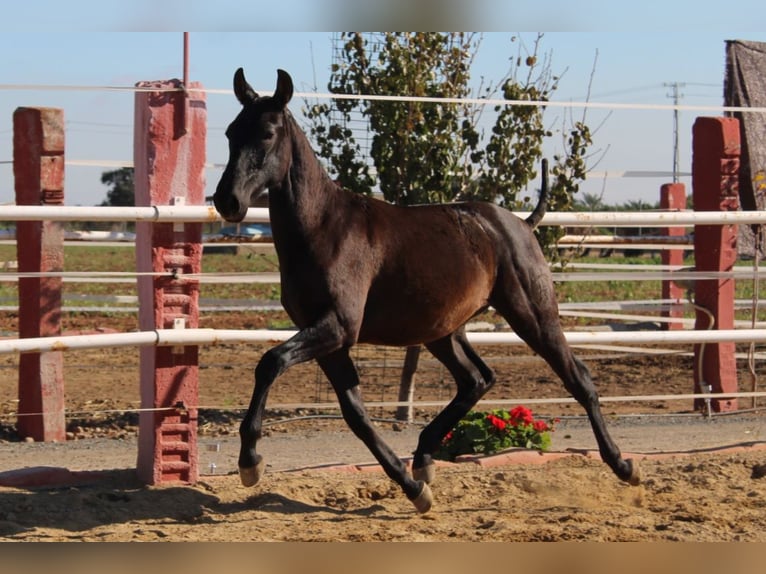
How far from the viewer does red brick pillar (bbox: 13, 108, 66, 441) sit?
23.0 feet

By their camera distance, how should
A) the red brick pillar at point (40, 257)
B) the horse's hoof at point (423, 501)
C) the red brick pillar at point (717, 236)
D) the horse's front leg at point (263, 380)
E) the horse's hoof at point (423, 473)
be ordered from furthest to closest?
the red brick pillar at point (717, 236)
the red brick pillar at point (40, 257)
the horse's hoof at point (423, 473)
the horse's hoof at point (423, 501)
the horse's front leg at point (263, 380)

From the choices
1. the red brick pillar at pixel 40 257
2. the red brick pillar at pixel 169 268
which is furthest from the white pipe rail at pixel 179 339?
the red brick pillar at pixel 40 257

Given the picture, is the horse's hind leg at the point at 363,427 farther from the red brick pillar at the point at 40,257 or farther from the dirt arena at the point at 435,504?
the red brick pillar at the point at 40,257

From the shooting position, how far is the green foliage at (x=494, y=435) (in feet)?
20.5

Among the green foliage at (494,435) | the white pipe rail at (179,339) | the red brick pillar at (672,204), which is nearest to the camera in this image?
the white pipe rail at (179,339)

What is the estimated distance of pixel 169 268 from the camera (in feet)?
17.5

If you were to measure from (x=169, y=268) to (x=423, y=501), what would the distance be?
1.83 metres

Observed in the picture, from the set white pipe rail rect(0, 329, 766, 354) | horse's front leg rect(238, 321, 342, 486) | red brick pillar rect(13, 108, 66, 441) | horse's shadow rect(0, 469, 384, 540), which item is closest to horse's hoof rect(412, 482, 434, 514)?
horse's shadow rect(0, 469, 384, 540)

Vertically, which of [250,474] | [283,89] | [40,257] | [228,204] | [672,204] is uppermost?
[283,89]

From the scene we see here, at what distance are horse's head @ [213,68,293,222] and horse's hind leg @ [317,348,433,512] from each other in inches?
36.1

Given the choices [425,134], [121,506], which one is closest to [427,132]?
[425,134]

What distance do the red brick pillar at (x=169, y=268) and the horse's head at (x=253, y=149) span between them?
816mm

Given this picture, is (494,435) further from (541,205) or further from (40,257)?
(40,257)

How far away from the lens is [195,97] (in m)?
5.30
